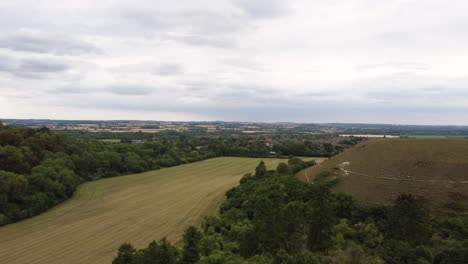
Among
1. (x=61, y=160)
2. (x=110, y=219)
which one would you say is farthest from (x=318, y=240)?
(x=61, y=160)

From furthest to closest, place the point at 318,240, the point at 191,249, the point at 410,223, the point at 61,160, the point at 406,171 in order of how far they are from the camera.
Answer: the point at 61,160 < the point at 406,171 < the point at 410,223 < the point at 318,240 < the point at 191,249

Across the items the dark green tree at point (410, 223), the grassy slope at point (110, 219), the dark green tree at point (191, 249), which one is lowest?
the grassy slope at point (110, 219)

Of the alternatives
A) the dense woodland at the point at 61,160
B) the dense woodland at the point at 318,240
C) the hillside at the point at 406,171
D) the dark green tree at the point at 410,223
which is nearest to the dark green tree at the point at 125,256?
the dense woodland at the point at 318,240

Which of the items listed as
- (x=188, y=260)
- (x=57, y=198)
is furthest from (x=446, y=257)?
(x=57, y=198)

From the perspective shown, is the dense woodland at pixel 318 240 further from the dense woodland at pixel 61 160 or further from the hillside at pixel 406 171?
the dense woodland at pixel 61 160

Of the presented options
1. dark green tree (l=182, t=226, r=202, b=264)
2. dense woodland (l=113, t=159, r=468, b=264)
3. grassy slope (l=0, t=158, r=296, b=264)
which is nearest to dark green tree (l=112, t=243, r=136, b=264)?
dense woodland (l=113, t=159, r=468, b=264)

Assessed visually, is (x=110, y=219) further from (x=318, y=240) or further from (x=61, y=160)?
(x=318, y=240)

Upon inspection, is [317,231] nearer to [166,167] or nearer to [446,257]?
[446,257]
